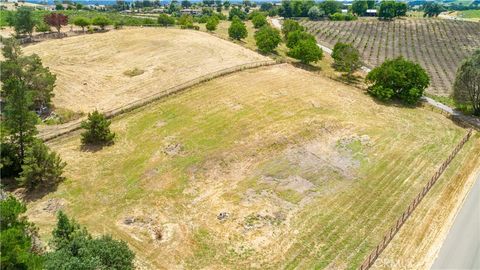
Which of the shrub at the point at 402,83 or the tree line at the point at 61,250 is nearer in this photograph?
the tree line at the point at 61,250

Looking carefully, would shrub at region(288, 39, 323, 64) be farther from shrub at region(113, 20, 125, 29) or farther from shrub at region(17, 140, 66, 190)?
shrub at region(17, 140, 66, 190)

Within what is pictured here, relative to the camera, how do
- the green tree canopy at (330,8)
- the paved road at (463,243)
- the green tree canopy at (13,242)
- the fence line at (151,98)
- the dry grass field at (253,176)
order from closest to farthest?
the green tree canopy at (13,242)
the paved road at (463,243)
the dry grass field at (253,176)
the fence line at (151,98)
the green tree canopy at (330,8)

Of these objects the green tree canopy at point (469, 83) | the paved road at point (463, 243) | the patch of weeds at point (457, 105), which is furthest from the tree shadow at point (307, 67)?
the paved road at point (463, 243)

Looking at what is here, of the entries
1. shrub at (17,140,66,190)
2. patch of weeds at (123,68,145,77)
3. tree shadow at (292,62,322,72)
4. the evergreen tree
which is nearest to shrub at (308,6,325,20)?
tree shadow at (292,62,322,72)

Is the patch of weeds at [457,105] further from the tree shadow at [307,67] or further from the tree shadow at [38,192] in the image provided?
the tree shadow at [38,192]

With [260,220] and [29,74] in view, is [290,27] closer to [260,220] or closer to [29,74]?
[29,74]

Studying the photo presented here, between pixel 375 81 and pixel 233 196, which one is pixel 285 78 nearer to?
pixel 375 81
